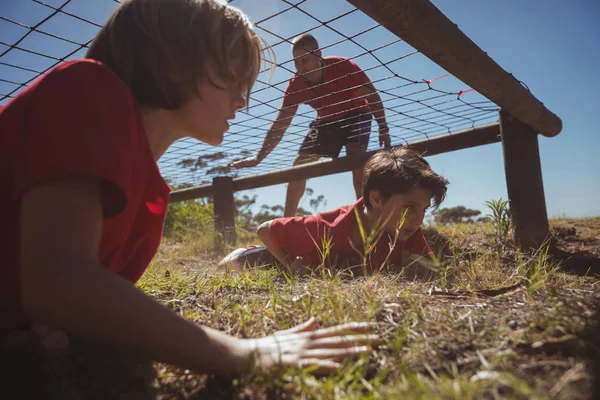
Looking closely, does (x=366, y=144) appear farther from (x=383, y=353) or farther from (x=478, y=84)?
(x=383, y=353)

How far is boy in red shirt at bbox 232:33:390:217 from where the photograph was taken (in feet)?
11.8

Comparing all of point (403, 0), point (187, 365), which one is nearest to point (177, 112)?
point (187, 365)

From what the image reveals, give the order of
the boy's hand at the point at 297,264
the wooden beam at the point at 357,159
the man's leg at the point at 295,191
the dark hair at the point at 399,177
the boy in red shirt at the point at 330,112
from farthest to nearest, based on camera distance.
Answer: the man's leg at the point at 295,191 < the boy in red shirt at the point at 330,112 < the wooden beam at the point at 357,159 < the dark hair at the point at 399,177 < the boy's hand at the point at 297,264

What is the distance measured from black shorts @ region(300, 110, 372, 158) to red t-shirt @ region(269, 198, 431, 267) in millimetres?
1357

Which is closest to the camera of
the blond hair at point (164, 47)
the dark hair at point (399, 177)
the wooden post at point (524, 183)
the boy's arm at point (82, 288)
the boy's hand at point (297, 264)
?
the boy's arm at point (82, 288)

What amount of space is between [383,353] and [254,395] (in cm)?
35

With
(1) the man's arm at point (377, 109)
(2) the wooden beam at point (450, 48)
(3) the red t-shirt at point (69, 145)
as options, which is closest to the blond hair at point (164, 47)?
(3) the red t-shirt at point (69, 145)

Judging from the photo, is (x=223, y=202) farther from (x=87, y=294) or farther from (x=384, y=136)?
→ (x=87, y=294)

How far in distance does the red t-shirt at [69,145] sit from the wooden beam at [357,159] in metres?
2.98

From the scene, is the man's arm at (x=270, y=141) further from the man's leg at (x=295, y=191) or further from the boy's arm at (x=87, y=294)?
the boy's arm at (x=87, y=294)

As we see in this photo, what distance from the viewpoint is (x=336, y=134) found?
4113 mm

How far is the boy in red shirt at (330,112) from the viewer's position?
3.60 m

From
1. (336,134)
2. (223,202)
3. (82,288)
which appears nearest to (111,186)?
(82,288)

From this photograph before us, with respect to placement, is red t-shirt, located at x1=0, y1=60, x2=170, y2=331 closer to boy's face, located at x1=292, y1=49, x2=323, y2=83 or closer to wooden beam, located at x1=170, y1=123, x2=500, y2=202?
boy's face, located at x1=292, y1=49, x2=323, y2=83
